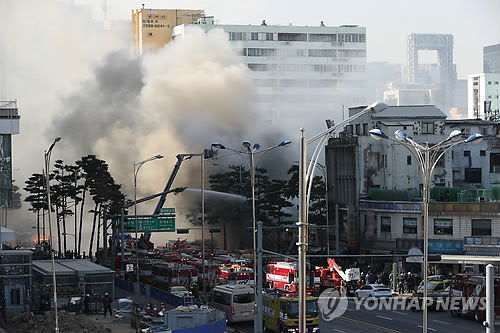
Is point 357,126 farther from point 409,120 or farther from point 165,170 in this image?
point 165,170

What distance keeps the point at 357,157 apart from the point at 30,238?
2062 inches

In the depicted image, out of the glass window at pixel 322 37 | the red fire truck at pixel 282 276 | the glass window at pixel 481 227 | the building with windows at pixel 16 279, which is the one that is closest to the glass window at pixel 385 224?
the glass window at pixel 481 227

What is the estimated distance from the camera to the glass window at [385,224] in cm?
8019

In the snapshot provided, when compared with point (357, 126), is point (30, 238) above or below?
below

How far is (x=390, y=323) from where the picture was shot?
4759 centimetres

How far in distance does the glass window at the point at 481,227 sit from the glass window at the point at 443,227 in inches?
69.0

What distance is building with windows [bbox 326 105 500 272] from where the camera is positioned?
2980 inches

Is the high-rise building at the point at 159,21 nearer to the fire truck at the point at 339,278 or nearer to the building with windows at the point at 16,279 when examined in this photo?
the fire truck at the point at 339,278

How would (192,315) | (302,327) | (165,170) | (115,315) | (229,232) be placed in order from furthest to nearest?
(165,170) < (229,232) < (115,315) < (192,315) < (302,327)

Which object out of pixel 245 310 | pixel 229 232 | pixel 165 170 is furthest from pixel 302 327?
pixel 165 170

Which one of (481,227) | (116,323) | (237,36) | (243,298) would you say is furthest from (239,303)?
(237,36)

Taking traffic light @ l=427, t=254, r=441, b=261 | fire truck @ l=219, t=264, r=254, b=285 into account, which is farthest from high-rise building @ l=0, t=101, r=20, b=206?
traffic light @ l=427, t=254, r=441, b=261

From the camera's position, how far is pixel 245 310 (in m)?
48.2

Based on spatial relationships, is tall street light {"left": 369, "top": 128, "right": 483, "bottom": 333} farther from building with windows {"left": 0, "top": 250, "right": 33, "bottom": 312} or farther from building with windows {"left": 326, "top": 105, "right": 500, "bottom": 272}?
building with windows {"left": 326, "top": 105, "right": 500, "bottom": 272}
